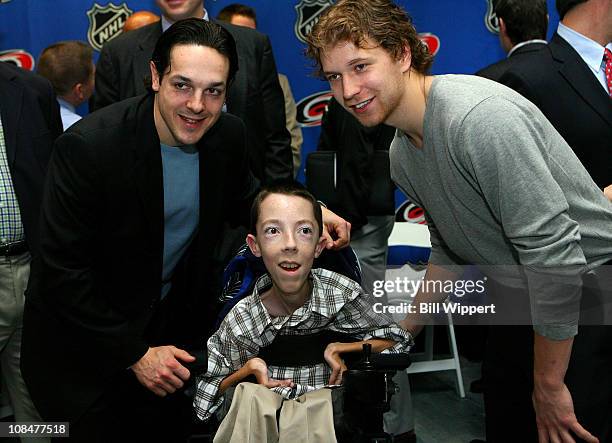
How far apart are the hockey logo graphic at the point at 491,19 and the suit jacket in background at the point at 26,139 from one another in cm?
333

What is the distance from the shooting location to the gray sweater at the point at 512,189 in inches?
68.2

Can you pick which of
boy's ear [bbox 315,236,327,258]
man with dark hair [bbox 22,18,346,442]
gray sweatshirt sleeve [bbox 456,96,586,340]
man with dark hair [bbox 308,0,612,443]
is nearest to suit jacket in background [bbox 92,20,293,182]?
man with dark hair [bbox 22,18,346,442]

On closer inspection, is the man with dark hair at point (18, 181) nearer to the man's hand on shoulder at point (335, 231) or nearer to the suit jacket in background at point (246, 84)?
the suit jacket in background at point (246, 84)

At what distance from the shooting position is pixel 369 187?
154 inches

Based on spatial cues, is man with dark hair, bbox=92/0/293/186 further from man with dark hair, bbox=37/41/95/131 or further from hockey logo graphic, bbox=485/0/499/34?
hockey logo graphic, bbox=485/0/499/34

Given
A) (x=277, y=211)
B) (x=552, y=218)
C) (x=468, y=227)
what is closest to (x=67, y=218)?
(x=277, y=211)

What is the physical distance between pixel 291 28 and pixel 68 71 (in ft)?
5.17

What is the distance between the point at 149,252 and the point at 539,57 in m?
1.37

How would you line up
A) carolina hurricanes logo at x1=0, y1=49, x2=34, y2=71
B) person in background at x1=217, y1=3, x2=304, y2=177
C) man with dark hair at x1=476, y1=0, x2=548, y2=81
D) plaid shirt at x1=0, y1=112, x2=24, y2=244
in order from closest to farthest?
plaid shirt at x1=0, y1=112, x2=24, y2=244 < man with dark hair at x1=476, y1=0, x2=548, y2=81 < person in background at x1=217, y1=3, x2=304, y2=177 < carolina hurricanes logo at x1=0, y1=49, x2=34, y2=71

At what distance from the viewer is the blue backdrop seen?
4875 mm

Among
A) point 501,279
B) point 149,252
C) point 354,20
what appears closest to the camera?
point 354,20

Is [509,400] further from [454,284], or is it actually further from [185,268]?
[185,268]

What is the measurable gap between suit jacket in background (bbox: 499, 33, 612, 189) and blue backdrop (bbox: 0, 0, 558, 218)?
8.28ft

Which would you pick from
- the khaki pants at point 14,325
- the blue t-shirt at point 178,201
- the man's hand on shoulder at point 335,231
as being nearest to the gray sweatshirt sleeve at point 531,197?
the man's hand on shoulder at point 335,231
